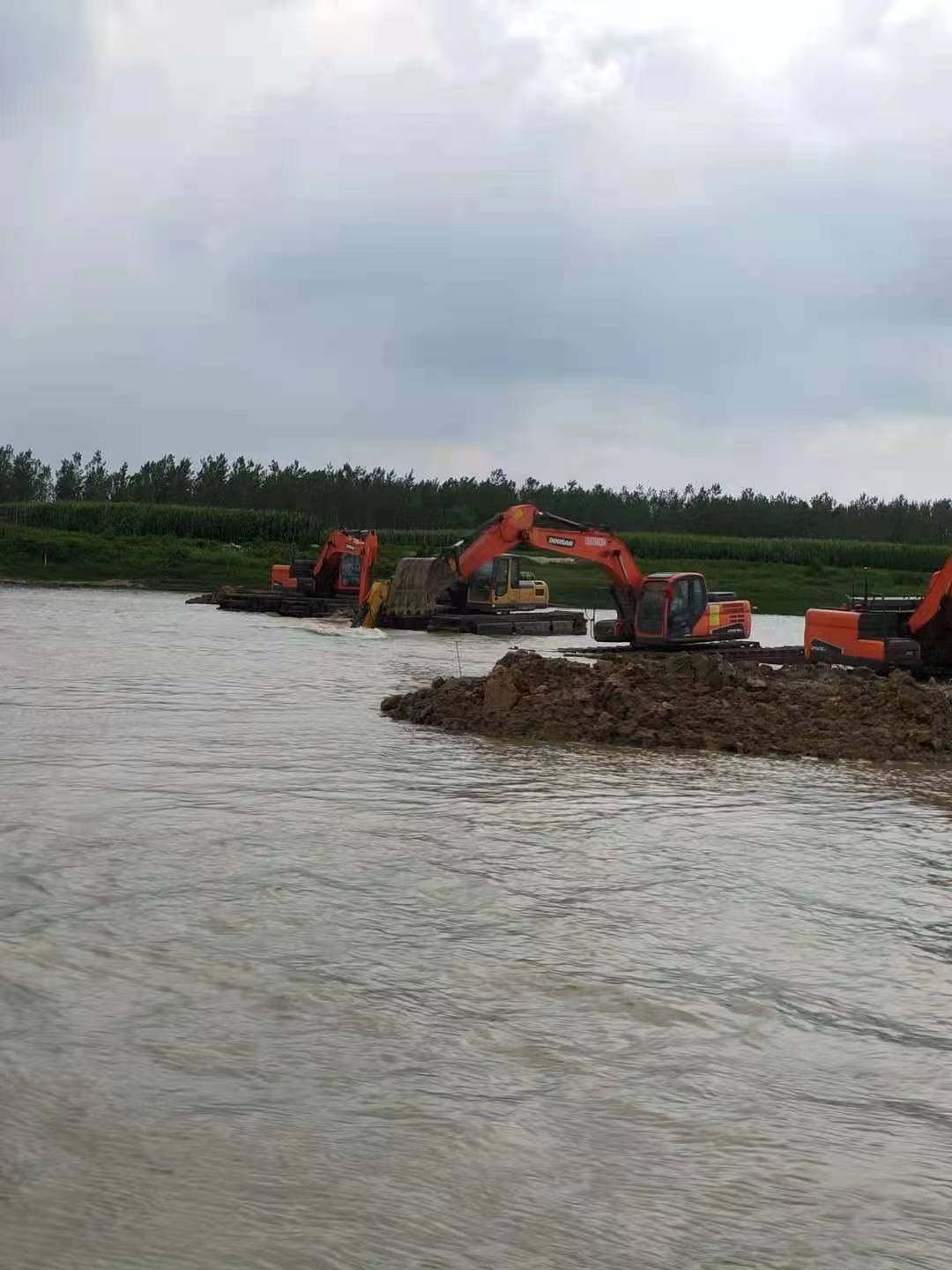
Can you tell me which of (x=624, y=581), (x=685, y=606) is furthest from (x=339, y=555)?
(x=685, y=606)

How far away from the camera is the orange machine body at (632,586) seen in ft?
84.2

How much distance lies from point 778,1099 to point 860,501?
10971 centimetres

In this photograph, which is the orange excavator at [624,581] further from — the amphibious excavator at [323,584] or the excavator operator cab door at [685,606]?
the amphibious excavator at [323,584]

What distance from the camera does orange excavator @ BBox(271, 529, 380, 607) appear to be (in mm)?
39906

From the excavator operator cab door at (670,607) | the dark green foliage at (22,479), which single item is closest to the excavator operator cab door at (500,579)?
the excavator operator cab door at (670,607)

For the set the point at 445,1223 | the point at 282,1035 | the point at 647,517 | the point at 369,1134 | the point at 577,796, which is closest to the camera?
the point at 445,1223

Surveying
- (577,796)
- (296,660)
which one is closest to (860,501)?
(296,660)

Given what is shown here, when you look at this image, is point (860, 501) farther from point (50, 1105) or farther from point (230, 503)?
point (50, 1105)

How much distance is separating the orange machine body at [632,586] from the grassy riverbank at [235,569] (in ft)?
86.6

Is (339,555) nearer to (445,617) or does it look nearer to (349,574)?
(349,574)

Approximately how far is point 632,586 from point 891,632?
8195mm

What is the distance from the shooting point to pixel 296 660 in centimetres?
2502

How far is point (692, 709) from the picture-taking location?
15016mm

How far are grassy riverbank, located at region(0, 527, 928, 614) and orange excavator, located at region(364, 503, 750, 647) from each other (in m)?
25.1
